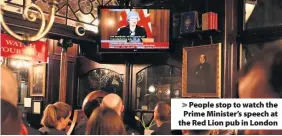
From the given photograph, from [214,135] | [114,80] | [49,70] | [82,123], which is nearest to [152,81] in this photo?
[114,80]

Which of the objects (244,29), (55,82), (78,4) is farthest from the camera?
(55,82)

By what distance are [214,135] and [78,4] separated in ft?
8.27

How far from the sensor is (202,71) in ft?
8.68

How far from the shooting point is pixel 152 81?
332cm

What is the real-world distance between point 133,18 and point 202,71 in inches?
32.1

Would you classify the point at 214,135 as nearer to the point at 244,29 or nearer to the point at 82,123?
the point at 82,123

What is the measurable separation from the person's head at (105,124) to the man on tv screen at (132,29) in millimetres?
1797

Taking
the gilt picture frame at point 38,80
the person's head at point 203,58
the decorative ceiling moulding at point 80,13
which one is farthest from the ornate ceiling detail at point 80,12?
the person's head at point 203,58

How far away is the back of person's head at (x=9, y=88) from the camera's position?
1.87 feet

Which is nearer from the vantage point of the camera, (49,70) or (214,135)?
(214,135)

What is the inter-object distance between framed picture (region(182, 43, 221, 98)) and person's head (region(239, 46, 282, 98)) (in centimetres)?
203

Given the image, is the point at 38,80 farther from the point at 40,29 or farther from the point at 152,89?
the point at 40,29

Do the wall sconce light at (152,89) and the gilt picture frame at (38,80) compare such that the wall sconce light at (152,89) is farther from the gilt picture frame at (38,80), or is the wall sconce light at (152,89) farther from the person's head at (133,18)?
the gilt picture frame at (38,80)

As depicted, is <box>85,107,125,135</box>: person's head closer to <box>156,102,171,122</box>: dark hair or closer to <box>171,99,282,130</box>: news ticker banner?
<box>171,99,282,130</box>: news ticker banner
